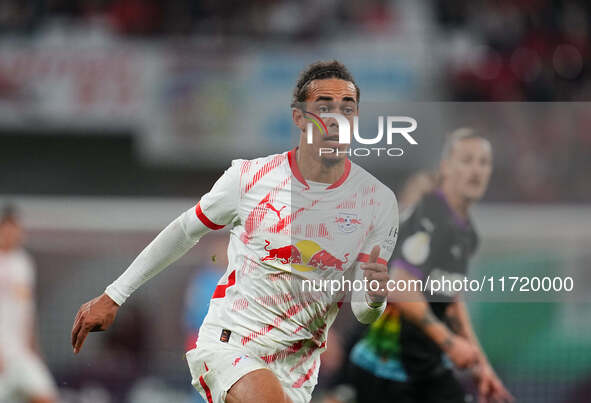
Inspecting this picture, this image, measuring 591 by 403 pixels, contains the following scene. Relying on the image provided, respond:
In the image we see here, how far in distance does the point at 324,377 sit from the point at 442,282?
6.66 ft

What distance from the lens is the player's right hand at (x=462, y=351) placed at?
5578 mm

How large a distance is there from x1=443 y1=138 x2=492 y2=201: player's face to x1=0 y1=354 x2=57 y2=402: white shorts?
5.13 meters

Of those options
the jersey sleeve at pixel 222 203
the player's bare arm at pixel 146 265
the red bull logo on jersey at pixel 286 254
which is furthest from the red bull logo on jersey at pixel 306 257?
the player's bare arm at pixel 146 265

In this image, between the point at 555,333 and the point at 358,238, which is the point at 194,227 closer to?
the point at 358,238

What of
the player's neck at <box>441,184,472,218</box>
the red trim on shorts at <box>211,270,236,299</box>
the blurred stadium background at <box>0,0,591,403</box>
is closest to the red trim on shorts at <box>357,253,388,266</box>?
the red trim on shorts at <box>211,270,236,299</box>

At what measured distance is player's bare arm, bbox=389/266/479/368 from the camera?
5.50 m

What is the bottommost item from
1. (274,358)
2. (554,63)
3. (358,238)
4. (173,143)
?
(274,358)

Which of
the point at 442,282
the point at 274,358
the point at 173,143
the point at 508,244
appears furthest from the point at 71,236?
the point at 274,358

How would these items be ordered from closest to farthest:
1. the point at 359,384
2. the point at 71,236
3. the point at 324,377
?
the point at 359,384
the point at 324,377
the point at 71,236

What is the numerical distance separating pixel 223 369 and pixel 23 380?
5471mm

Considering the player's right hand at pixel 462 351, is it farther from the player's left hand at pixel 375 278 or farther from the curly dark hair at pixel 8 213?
the curly dark hair at pixel 8 213

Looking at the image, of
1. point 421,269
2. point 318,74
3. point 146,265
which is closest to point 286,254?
point 146,265

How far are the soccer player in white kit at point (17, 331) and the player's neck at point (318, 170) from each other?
5.55 metres

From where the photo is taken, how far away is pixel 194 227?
422cm
